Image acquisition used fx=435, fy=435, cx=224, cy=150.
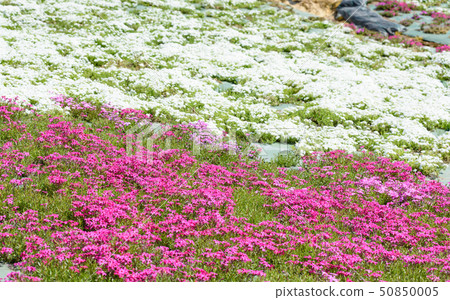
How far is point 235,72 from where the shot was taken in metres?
20.3

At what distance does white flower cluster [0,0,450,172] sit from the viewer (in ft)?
49.9

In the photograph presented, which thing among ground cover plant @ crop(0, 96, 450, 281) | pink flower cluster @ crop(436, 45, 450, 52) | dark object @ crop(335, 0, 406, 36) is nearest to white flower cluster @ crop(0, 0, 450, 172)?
pink flower cluster @ crop(436, 45, 450, 52)

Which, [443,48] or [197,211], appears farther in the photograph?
[443,48]

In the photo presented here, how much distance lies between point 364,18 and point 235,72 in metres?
16.2

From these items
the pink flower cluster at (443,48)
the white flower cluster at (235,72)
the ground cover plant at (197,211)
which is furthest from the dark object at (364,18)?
the ground cover plant at (197,211)

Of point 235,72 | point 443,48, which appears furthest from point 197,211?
point 443,48

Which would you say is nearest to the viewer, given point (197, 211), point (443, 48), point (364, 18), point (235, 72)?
point (197, 211)

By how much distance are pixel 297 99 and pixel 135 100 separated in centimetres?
694

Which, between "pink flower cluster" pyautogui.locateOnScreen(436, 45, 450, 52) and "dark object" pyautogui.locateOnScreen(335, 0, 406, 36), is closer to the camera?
"pink flower cluster" pyautogui.locateOnScreen(436, 45, 450, 52)

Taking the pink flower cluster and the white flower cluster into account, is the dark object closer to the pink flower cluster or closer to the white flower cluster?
the white flower cluster

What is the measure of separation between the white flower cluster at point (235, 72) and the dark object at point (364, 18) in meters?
3.14

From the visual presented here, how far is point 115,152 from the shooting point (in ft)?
37.4

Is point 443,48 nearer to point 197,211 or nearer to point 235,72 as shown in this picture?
point 235,72

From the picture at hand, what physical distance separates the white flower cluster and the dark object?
3142mm
